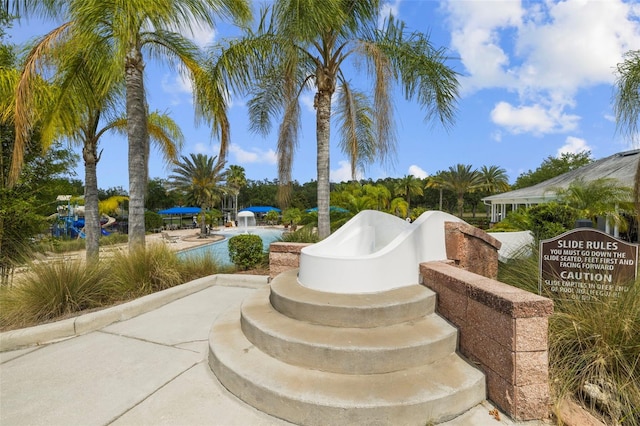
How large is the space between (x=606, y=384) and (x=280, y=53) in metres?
7.08

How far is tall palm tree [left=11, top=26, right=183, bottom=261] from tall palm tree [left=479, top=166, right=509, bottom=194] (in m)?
38.7

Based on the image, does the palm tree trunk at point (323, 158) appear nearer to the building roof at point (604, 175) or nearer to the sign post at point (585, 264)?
the sign post at point (585, 264)

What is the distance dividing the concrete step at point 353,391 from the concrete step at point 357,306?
552mm

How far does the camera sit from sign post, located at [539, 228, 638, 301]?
327cm

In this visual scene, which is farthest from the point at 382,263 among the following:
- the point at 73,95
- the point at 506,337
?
the point at 73,95

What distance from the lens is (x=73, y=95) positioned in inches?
275

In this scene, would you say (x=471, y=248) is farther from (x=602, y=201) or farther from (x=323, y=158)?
(x=602, y=201)

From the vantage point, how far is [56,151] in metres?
7.43

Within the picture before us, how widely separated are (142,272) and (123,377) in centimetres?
303

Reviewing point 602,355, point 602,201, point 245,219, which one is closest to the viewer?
point 602,355

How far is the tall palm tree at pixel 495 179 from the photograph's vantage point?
37.7 meters

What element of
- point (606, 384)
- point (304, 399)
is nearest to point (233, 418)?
point (304, 399)

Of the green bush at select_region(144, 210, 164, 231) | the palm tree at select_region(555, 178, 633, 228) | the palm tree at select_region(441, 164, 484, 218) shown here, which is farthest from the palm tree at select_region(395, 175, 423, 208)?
the palm tree at select_region(555, 178, 633, 228)

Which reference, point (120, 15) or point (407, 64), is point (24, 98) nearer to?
point (120, 15)
